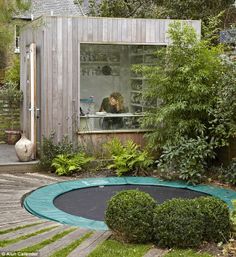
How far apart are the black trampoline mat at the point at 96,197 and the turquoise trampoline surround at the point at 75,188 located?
123 millimetres

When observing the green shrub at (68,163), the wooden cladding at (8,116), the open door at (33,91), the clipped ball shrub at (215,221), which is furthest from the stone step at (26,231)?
the wooden cladding at (8,116)

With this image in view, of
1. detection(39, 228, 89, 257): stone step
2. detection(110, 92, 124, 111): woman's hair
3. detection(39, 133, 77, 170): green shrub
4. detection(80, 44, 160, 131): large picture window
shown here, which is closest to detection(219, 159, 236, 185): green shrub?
detection(80, 44, 160, 131): large picture window

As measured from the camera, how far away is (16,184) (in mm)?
7516

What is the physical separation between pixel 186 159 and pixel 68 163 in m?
2.11

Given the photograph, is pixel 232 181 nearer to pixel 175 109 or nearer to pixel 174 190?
pixel 174 190

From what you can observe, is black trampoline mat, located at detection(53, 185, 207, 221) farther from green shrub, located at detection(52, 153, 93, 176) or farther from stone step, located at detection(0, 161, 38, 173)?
stone step, located at detection(0, 161, 38, 173)

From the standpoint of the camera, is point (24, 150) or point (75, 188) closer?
point (75, 188)

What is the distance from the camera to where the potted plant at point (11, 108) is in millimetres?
11117

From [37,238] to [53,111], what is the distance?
4214 millimetres

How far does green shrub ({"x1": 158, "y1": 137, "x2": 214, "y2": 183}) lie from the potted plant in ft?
15.0

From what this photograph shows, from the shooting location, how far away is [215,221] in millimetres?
4531

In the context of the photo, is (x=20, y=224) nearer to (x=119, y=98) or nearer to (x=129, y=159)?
(x=129, y=159)

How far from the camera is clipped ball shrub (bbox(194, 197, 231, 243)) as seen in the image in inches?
179

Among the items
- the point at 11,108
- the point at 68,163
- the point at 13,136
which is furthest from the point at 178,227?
the point at 11,108
